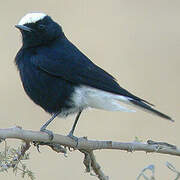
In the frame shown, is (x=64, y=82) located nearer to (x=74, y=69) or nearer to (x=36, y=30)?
(x=74, y=69)

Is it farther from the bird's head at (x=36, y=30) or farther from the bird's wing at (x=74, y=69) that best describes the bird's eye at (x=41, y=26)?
the bird's wing at (x=74, y=69)

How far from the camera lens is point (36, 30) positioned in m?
4.32

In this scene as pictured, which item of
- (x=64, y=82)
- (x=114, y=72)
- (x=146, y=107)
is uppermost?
(x=146, y=107)

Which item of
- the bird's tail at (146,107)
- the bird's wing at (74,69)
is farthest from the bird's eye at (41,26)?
the bird's tail at (146,107)

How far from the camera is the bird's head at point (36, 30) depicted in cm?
424

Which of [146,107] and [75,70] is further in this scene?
[75,70]

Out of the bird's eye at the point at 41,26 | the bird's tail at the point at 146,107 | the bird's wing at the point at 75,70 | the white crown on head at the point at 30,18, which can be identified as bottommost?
the bird's wing at the point at 75,70

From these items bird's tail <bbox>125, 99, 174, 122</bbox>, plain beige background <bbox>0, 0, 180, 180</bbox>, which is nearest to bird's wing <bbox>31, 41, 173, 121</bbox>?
bird's tail <bbox>125, 99, 174, 122</bbox>

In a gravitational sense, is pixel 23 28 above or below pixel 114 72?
above

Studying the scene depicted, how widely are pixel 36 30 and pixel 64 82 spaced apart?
51 centimetres

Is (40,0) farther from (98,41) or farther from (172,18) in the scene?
(172,18)

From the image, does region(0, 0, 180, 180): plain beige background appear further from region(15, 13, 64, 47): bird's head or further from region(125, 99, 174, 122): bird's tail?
region(125, 99, 174, 122): bird's tail

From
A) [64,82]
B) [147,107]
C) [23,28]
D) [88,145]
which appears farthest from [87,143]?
[23,28]

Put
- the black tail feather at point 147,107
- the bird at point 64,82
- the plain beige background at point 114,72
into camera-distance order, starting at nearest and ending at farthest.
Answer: the black tail feather at point 147,107 < the bird at point 64,82 < the plain beige background at point 114,72
